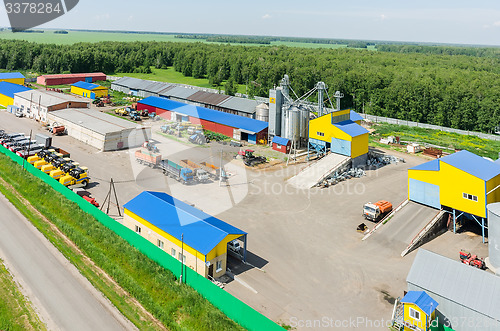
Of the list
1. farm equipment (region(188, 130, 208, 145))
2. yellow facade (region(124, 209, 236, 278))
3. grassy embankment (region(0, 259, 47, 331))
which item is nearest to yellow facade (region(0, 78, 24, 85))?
farm equipment (region(188, 130, 208, 145))

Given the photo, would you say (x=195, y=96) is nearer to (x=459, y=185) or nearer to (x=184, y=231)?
(x=184, y=231)

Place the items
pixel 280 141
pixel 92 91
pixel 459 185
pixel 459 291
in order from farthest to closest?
pixel 92 91, pixel 280 141, pixel 459 185, pixel 459 291

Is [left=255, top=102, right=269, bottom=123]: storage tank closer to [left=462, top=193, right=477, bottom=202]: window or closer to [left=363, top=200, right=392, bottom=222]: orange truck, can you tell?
[left=363, top=200, right=392, bottom=222]: orange truck

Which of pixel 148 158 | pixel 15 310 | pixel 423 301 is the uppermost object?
pixel 148 158

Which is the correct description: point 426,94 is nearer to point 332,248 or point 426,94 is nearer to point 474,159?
point 474,159

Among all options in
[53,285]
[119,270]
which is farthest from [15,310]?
[119,270]

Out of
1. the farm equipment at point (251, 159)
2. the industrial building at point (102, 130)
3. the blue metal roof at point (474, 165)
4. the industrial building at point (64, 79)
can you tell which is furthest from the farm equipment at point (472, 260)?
the industrial building at point (64, 79)
